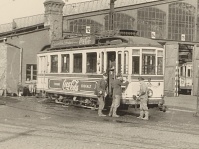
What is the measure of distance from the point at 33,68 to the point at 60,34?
359cm

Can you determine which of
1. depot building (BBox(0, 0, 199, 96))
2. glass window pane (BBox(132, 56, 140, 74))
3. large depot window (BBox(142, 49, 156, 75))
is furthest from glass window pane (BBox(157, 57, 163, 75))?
depot building (BBox(0, 0, 199, 96))

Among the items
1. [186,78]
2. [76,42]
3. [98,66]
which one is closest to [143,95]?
[98,66]

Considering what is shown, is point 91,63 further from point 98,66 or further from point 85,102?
point 85,102

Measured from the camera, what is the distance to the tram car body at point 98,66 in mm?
15688

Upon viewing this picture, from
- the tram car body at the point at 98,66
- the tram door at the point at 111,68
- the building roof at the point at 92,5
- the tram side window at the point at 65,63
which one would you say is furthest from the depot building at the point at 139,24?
the tram door at the point at 111,68

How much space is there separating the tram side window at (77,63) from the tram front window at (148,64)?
11.9 feet

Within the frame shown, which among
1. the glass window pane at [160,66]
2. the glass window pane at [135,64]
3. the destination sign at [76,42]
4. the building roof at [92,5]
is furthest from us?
the building roof at [92,5]

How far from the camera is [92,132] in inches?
432

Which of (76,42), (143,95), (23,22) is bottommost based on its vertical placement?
(143,95)

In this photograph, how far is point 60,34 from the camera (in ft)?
98.9

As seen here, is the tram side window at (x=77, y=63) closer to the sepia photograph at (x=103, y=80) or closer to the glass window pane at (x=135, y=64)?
the sepia photograph at (x=103, y=80)

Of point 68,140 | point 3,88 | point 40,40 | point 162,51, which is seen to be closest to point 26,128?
point 68,140

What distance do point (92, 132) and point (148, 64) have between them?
586 cm

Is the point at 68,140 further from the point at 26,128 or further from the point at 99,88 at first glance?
the point at 99,88
